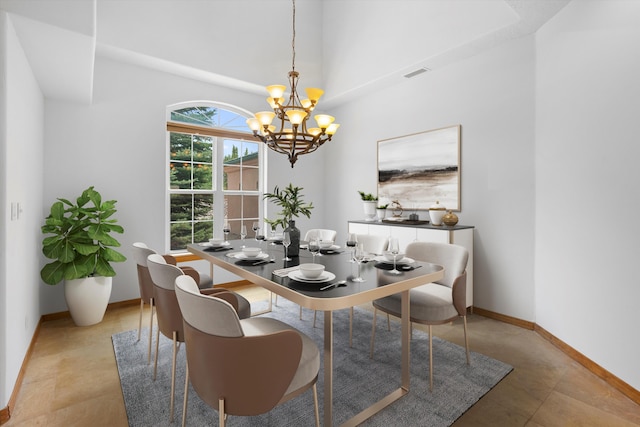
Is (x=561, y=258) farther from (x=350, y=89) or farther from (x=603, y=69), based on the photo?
(x=350, y=89)

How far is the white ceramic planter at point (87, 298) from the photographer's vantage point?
10.3 feet

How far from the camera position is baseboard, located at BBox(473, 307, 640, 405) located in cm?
211

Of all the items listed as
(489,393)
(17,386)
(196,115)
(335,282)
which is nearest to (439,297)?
(489,393)

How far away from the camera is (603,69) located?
2.38 meters

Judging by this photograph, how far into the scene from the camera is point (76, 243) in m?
3.12

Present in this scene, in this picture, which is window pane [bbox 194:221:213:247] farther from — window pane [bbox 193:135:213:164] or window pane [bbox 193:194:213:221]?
window pane [bbox 193:135:213:164]

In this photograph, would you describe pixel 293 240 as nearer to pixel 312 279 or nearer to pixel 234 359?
pixel 312 279

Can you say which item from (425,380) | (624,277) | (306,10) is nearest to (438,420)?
(425,380)

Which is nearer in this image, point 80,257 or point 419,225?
point 80,257

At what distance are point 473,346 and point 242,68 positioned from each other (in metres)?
4.25

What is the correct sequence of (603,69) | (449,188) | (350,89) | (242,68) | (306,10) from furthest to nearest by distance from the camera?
(306,10), (350,89), (242,68), (449,188), (603,69)

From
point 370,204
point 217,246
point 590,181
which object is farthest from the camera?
point 370,204

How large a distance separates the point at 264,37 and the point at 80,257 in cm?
364

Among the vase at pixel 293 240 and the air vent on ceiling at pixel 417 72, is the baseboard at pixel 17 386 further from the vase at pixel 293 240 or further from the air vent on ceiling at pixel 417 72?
the air vent on ceiling at pixel 417 72
